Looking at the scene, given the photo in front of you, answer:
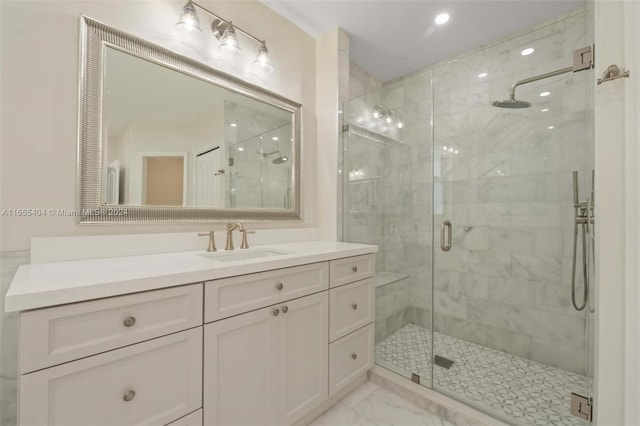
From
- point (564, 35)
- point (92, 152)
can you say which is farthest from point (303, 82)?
point (564, 35)

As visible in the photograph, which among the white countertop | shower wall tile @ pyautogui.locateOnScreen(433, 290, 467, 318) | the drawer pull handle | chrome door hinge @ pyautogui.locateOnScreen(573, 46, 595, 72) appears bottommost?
shower wall tile @ pyautogui.locateOnScreen(433, 290, 467, 318)

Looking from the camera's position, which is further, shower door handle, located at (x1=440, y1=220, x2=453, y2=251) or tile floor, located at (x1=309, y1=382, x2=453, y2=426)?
shower door handle, located at (x1=440, y1=220, x2=453, y2=251)

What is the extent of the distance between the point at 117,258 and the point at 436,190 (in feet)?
6.83

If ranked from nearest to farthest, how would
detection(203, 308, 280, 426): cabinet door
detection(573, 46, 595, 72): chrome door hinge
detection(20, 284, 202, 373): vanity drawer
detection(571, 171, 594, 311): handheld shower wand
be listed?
detection(20, 284, 202, 373): vanity drawer → detection(203, 308, 280, 426): cabinet door → detection(573, 46, 595, 72): chrome door hinge → detection(571, 171, 594, 311): handheld shower wand

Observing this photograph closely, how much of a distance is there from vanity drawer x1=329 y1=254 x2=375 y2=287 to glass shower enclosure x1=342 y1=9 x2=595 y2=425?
49 cm

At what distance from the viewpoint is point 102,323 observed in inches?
Result: 31.4

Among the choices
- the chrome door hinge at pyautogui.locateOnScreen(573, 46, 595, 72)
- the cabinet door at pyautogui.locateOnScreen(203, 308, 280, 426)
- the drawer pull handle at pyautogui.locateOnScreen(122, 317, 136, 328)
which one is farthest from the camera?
the chrome door hinge at pyautogui.locateOnScreen(573, 46, 595, 72)

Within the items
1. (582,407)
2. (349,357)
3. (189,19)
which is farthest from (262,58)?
(582,407)

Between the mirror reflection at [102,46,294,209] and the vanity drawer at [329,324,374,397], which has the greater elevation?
the mirror reflection at [102,46,294,209]

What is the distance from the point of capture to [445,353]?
2074 millimetres

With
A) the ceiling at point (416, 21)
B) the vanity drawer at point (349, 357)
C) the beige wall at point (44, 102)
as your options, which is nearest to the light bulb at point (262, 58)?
the ceiling at point (416, 21)

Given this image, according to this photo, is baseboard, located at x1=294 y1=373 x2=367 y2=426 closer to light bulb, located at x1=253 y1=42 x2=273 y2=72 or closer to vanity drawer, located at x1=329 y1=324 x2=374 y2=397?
vanity drawer, located at x1=329 y1=324 x2=374 y2=397

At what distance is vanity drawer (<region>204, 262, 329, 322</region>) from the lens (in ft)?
3.37

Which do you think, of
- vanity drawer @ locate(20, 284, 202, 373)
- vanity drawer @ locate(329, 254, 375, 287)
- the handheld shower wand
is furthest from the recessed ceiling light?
vanity drawer @ locate(20, 284, 202, 373)
